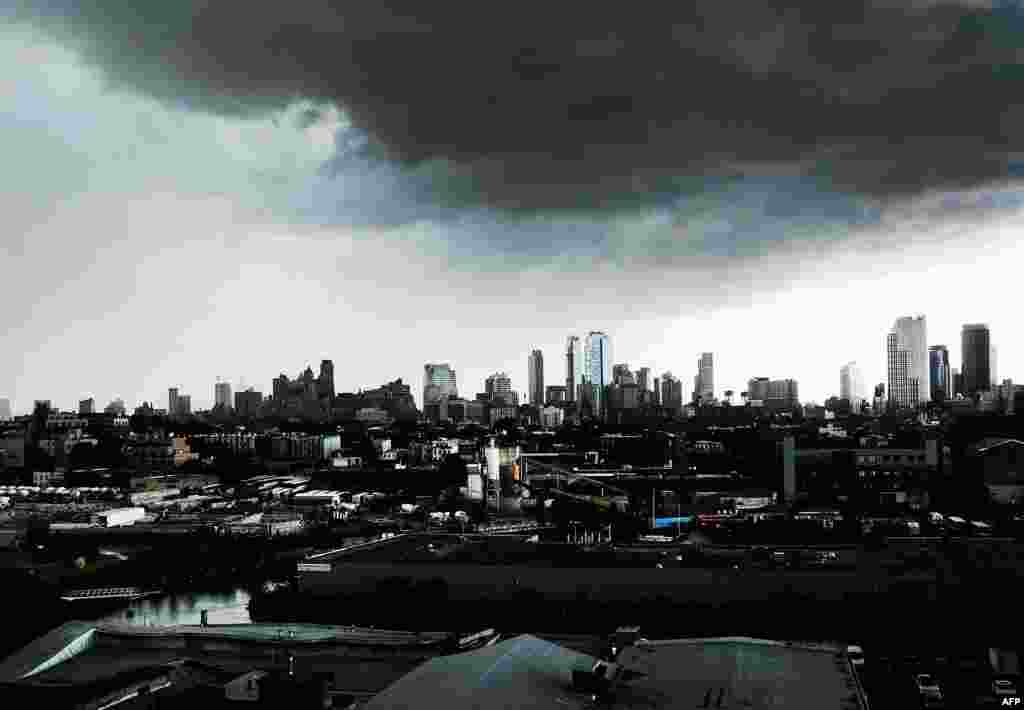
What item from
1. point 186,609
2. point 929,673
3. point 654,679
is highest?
point 654,679

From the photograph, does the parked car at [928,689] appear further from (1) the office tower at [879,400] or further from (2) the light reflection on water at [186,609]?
(1) the office tower at [879,400]

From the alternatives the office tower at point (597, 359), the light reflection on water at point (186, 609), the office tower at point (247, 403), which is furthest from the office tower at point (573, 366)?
the light reflection on water at point (186, 609)

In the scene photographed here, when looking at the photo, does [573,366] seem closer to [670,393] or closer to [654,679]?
[670,393]

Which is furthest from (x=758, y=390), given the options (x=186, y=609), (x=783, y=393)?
(x=186, y=609)

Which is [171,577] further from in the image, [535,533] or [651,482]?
[651,482]

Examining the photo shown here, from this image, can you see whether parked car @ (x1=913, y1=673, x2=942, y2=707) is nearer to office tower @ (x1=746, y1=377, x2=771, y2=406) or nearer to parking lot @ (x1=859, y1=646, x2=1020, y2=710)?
parking lot @ (x1=859, y1=646, x2=1020, y2=710)

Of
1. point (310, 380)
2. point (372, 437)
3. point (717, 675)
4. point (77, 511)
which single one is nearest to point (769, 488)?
point (77, 511)

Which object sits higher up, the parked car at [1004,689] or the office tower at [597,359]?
the office tower at [597,359]
